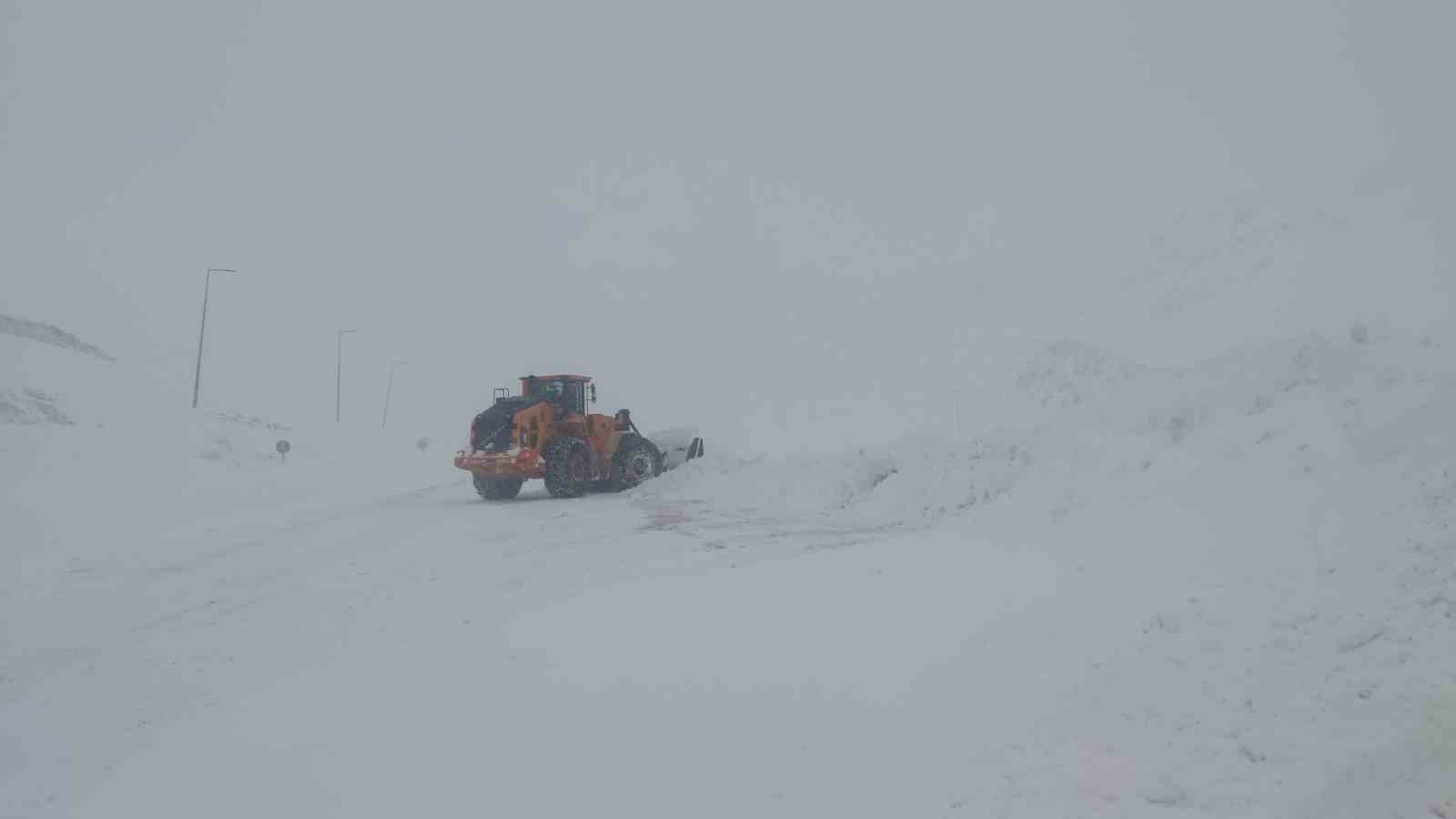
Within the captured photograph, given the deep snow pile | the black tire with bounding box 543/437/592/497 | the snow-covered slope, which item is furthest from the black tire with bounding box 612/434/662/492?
the deep snow pile

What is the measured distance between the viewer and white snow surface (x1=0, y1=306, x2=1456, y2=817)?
3.82m

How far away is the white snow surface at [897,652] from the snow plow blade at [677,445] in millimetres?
9000

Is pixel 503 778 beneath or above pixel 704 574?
beneath

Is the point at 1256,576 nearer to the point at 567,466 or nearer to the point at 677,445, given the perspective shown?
the point at 567,466

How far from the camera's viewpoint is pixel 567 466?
17422 millimetres

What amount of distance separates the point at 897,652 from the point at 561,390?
13.9 meters

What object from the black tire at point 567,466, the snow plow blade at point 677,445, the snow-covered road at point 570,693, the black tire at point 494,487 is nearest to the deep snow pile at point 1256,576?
the snow-covered road at point 570,693

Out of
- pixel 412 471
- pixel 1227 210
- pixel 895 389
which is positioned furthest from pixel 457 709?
pixel 1227 210

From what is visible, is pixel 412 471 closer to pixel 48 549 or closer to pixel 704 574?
pixel 48 549

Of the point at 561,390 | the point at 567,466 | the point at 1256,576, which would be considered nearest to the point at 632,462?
the point at 567,466

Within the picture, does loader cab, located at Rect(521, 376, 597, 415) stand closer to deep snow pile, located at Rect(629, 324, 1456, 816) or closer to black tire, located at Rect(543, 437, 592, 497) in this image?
black tire, located at Rect(543, 437, 592, 497)

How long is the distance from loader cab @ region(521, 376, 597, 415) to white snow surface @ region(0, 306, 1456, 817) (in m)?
7.98

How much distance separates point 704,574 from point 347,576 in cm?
383

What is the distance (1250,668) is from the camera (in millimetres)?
4133
